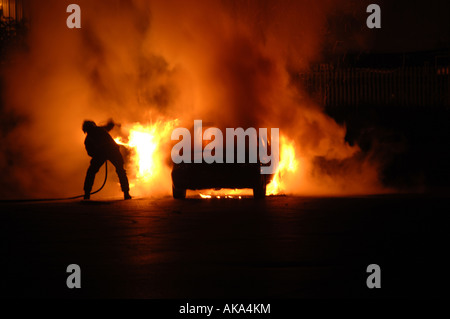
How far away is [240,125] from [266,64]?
549 centimetres

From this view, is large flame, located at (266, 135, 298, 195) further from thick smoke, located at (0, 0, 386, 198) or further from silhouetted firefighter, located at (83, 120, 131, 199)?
silhouetted firefighter, located at (83, 120, 131, 199)

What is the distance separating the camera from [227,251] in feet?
28.5

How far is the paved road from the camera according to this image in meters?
6.59

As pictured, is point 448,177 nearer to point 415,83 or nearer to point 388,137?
point 388,137

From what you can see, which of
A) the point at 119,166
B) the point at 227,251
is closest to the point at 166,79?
the point at 119,166

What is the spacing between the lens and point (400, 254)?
27.6ft

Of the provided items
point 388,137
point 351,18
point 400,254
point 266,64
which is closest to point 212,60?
point 266,64

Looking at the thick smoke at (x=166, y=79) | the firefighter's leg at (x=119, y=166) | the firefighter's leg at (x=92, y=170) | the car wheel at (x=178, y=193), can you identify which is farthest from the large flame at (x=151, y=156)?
the firefighter's leg at (x=92, y=170)

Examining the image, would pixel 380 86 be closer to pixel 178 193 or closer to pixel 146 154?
pixel 146 154
